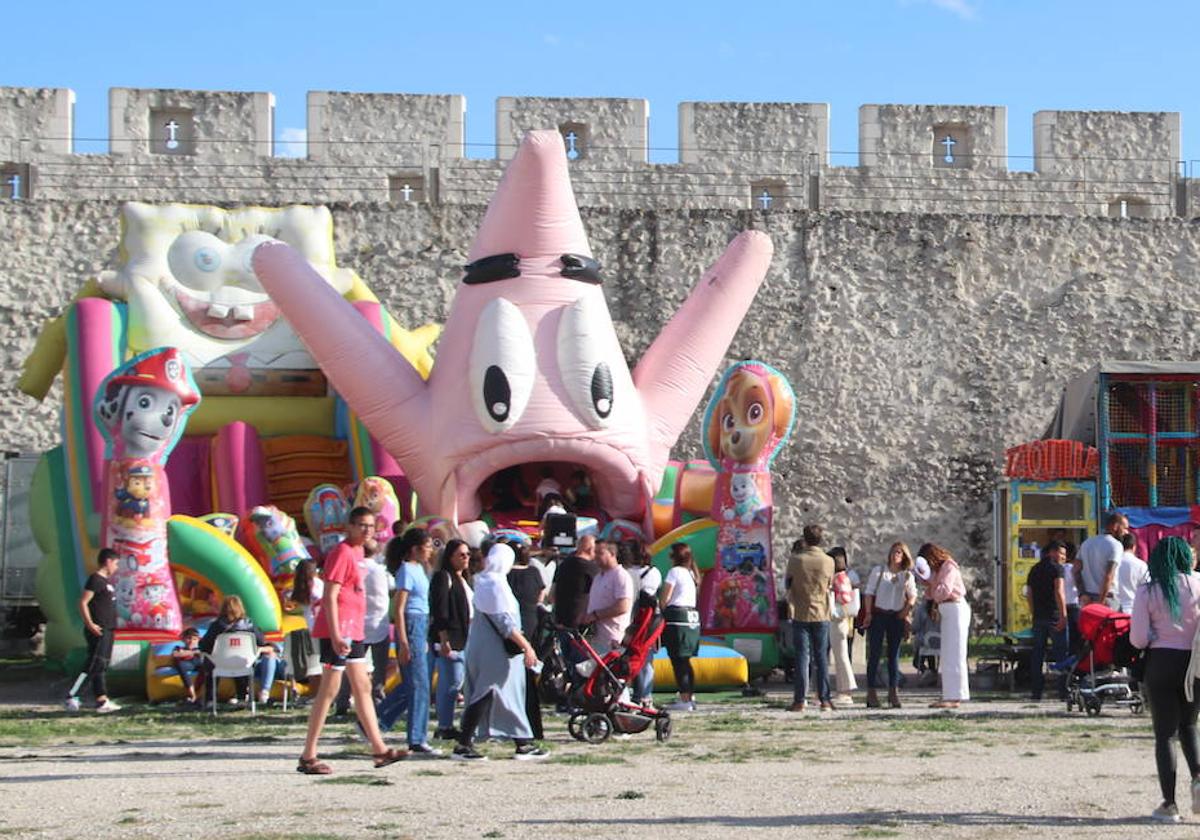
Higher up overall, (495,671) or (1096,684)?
(495,671)

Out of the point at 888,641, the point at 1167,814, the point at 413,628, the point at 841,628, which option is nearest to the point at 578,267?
the point at 841,628

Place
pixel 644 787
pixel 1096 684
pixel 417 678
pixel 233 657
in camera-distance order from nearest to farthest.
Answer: pixel 644 787
pixel 417 678
pixel 1096 684
pixel 233 657

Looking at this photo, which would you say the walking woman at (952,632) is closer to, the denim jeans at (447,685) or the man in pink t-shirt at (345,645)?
the denim jeans at (447,685)

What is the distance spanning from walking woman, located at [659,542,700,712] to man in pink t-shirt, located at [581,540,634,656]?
1340 mm

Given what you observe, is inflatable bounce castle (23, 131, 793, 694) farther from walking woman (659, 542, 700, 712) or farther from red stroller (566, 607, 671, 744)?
red stroller (566, 607, 671, 744)

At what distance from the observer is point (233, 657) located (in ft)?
40.0

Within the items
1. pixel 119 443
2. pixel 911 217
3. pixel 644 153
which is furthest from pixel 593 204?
pixel 119 443

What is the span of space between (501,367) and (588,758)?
19.3 ft

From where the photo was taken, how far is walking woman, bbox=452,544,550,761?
9.48 meters

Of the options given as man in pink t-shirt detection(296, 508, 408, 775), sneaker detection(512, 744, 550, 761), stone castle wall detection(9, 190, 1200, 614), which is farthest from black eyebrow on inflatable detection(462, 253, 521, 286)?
man in pink t-shirt detection(296, 508, 408, 775)

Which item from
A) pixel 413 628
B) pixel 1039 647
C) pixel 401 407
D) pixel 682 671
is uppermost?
pixel 401 407

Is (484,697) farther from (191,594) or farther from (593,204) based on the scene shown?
(593,204)

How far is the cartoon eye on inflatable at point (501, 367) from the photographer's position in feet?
49.0

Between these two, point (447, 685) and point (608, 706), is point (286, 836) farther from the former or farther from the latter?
point (608, 706)
